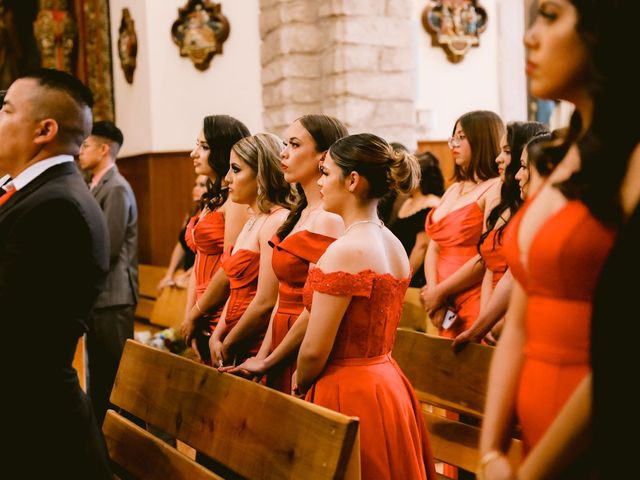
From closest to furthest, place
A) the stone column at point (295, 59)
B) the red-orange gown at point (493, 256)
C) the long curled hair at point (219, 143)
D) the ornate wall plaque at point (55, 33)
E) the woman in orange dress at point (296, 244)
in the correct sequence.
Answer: the woman in orange dress at point (296, 244), the red-orange gown at point (493, 256), the long curled hair at point (219, 143), the stone column at point (295, 59), the ornate wall plaque at point (55, 33)

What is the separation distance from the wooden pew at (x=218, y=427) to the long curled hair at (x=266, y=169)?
2.73 feet

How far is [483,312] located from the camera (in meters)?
2.94

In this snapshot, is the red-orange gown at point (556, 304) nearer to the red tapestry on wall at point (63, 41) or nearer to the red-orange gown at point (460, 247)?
the red-orange gown at point (460, 247)

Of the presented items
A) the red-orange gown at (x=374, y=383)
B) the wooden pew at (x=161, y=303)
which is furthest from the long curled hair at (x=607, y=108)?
the wooden pew at (x=161, y=303)

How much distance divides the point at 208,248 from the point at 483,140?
1371mm

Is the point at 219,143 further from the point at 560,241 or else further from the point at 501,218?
the point at 560,241

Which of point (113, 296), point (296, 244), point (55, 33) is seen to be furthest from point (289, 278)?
point (55, 33)

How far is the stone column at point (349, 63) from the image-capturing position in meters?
6.37

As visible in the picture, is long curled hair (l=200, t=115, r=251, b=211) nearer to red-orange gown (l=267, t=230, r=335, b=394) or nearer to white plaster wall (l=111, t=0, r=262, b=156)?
red-orange gown (l=267, t=230, r=335, b=394)

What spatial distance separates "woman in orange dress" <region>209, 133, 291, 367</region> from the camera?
3.02 metres

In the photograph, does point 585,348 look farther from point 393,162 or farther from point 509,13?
point 509,13

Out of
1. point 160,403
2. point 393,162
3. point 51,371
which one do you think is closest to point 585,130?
point 393,162

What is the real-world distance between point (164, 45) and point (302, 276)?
5579mm

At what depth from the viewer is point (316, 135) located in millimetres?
2967
